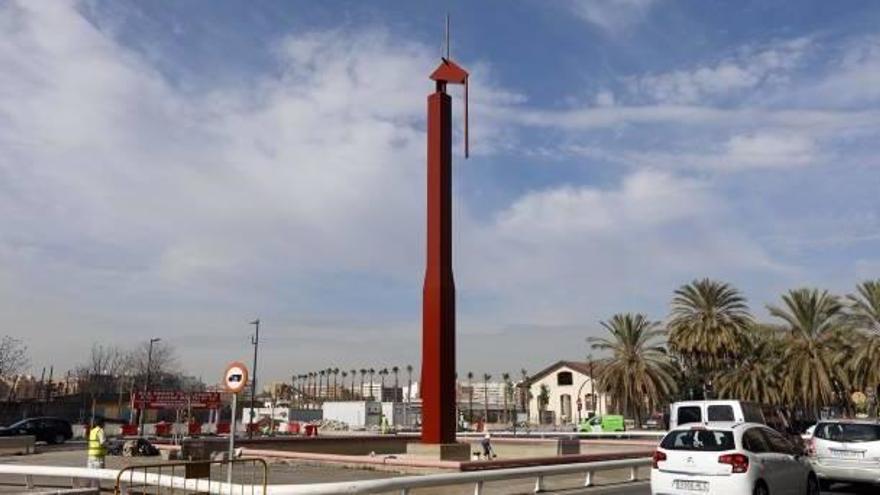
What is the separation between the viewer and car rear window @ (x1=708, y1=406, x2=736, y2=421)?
2125 cm

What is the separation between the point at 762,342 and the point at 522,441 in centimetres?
2536

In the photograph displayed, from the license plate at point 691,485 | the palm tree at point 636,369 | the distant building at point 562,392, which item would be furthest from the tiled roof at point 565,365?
the license plate at point 691,485

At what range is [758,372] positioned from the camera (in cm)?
5406

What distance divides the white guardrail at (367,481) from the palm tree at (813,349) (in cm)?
3118

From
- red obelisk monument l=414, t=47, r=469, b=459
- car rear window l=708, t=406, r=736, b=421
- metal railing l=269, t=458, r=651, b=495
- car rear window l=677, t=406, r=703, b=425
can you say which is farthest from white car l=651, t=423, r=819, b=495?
red obelisk monument l=414, t=47, r=469, b=459

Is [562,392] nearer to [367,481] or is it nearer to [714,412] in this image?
[714,412]

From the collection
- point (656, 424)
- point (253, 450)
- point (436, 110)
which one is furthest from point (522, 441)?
point (656, 424)

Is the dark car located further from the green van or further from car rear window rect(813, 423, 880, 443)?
car rear window rect(813, 423, 880, 443)

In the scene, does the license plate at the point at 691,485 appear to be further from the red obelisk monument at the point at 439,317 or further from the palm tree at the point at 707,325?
the palm tree at the point at 707,325

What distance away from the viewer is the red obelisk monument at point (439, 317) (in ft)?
85.6

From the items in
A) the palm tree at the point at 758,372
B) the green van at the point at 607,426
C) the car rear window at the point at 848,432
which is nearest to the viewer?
the car rear window at the point at 848,432

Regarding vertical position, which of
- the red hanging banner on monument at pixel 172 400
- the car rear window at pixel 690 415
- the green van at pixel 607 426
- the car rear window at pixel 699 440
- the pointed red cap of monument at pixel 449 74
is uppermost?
the pointed red cap of monument at pixel 449 74

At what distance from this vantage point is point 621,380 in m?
56.9

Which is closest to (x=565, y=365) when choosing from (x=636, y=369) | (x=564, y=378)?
(x=564, y=378)
